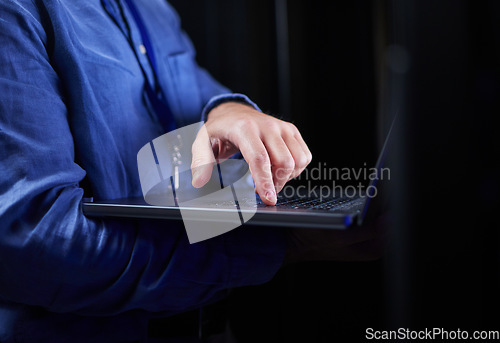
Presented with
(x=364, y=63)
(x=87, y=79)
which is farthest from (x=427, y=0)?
(x=364, y=63)

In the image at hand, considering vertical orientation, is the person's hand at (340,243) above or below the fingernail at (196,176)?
below

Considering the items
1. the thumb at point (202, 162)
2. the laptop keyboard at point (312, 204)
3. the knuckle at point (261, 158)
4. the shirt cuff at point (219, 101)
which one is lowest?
the laptop keyboard at point (312, 204)

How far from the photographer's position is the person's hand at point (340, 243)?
1.57 ft

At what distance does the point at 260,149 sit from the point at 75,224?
0.76ft

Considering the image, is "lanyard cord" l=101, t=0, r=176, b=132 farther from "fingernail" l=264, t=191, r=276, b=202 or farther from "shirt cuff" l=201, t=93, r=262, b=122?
"fingernail" l=264, t=191, r=276, b=202

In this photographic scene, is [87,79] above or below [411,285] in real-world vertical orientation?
above

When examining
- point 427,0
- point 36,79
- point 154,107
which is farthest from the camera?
point 154,107

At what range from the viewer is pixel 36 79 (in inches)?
17.9

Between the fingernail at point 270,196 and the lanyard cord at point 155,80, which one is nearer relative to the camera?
the fingernail at point 270,196

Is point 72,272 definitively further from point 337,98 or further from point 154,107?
point 337,98

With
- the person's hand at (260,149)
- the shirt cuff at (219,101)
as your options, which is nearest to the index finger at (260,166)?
the person's hand at (260,149)

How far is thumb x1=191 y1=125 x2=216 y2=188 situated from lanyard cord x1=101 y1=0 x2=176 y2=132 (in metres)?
0.21

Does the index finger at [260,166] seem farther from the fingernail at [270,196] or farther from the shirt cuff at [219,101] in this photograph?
the shirt cuff at [219,101]

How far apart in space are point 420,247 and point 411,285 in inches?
1.4
